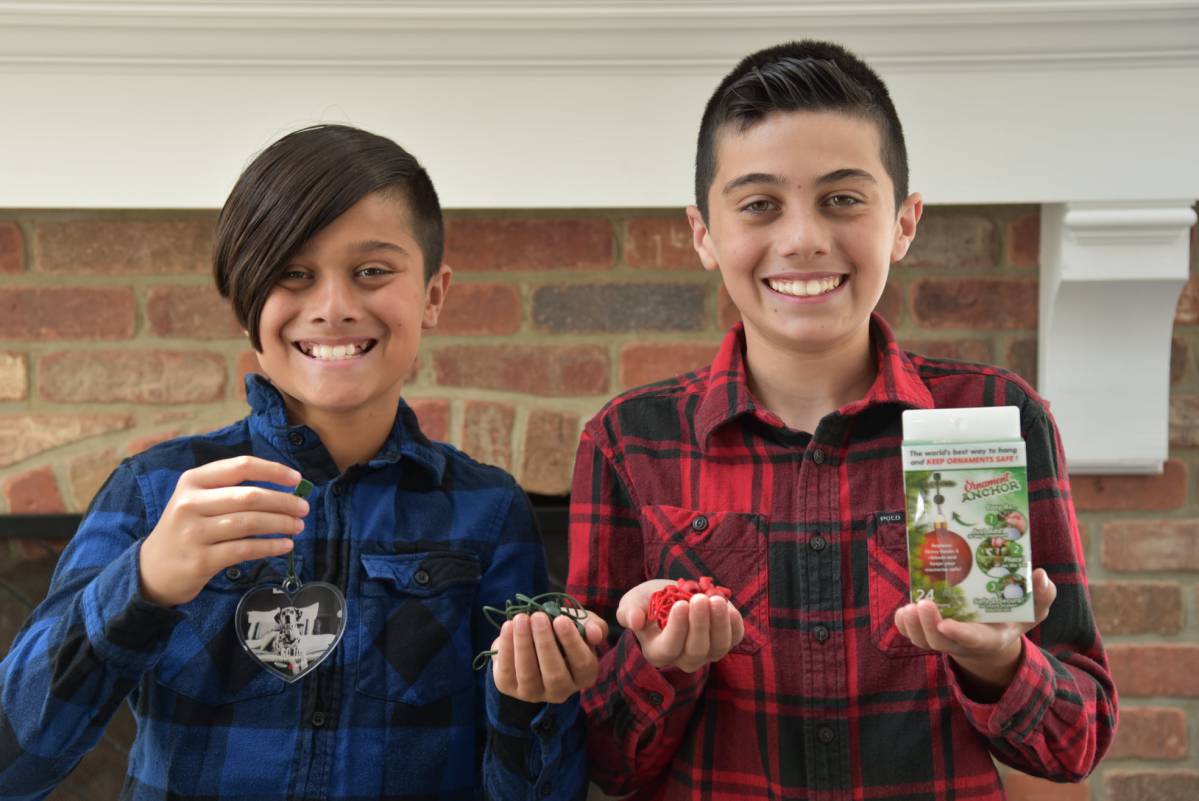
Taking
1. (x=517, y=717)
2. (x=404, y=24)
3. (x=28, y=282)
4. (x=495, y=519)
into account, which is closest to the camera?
(x=517, y=717)

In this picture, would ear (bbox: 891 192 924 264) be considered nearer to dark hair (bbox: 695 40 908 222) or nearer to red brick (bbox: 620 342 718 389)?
dark hair (bbox: 695 40 908 222)

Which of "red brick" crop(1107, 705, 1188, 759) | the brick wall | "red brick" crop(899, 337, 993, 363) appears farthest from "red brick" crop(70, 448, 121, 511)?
"red brick" crop(1107, 705, 1188, 759)

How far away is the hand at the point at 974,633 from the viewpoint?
2.98 ft

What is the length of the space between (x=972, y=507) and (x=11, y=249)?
142 centimetres

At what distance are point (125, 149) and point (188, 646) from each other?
789mm

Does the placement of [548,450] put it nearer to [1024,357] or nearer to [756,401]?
[756,401]

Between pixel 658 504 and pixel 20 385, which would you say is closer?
pixel 658 504

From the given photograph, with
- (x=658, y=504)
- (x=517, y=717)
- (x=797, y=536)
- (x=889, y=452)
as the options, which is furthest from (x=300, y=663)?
(x=889, y=452)

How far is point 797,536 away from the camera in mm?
1108

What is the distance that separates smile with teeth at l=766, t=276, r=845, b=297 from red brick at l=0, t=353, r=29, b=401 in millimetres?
1173

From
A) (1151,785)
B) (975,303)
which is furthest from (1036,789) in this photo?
(975,303)

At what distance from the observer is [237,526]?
98cm

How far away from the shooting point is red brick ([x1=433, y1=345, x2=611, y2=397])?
5.61 ft

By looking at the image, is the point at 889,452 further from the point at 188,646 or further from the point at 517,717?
the point at 188,646
